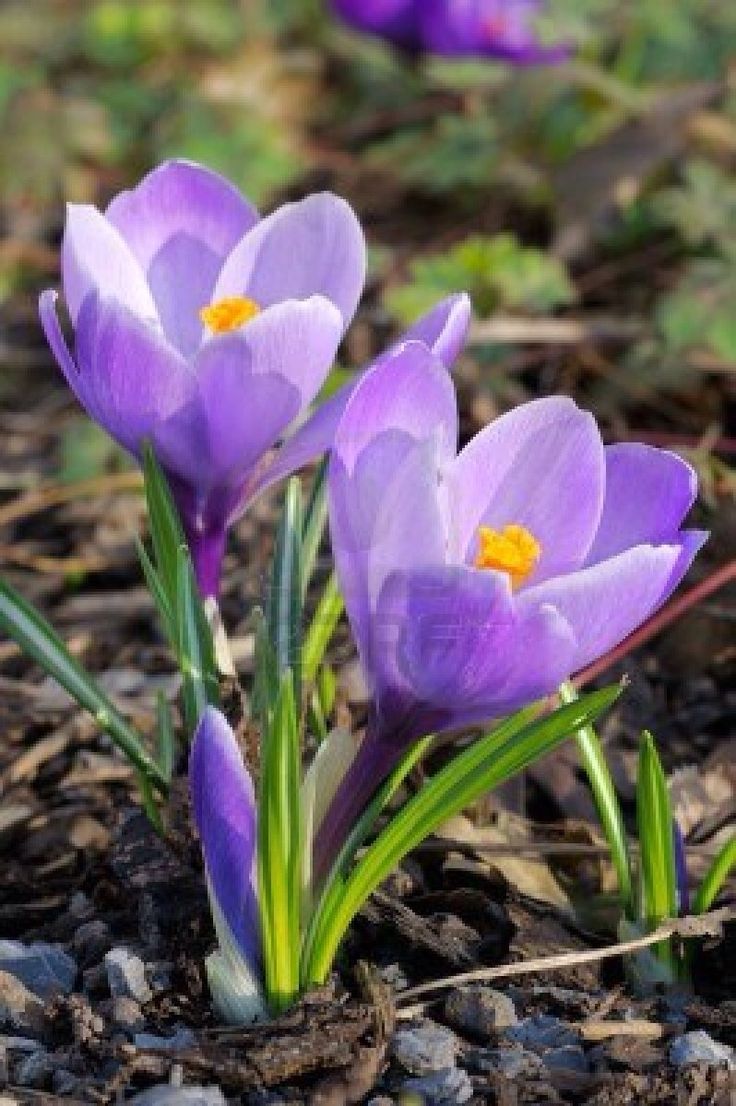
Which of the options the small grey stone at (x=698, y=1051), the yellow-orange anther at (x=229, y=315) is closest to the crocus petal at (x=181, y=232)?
the yellow-orange anther at (x=229, y=315)

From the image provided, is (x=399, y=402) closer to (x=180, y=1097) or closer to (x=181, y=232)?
(x=181, y=232)

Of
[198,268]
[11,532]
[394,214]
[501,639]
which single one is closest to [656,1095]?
[501,639]

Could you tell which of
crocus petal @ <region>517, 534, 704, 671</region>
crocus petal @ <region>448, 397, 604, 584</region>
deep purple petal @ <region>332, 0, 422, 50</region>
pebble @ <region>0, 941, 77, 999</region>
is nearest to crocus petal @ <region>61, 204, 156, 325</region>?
crocus petal @ <region>448, 397, 604, 584</region>

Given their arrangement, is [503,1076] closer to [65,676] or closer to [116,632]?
[65,676]

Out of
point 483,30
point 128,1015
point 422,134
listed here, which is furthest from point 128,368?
point 422,134

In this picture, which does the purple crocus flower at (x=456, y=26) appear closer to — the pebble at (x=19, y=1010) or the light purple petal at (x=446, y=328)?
the light purple petal at (x=446, y=328)
